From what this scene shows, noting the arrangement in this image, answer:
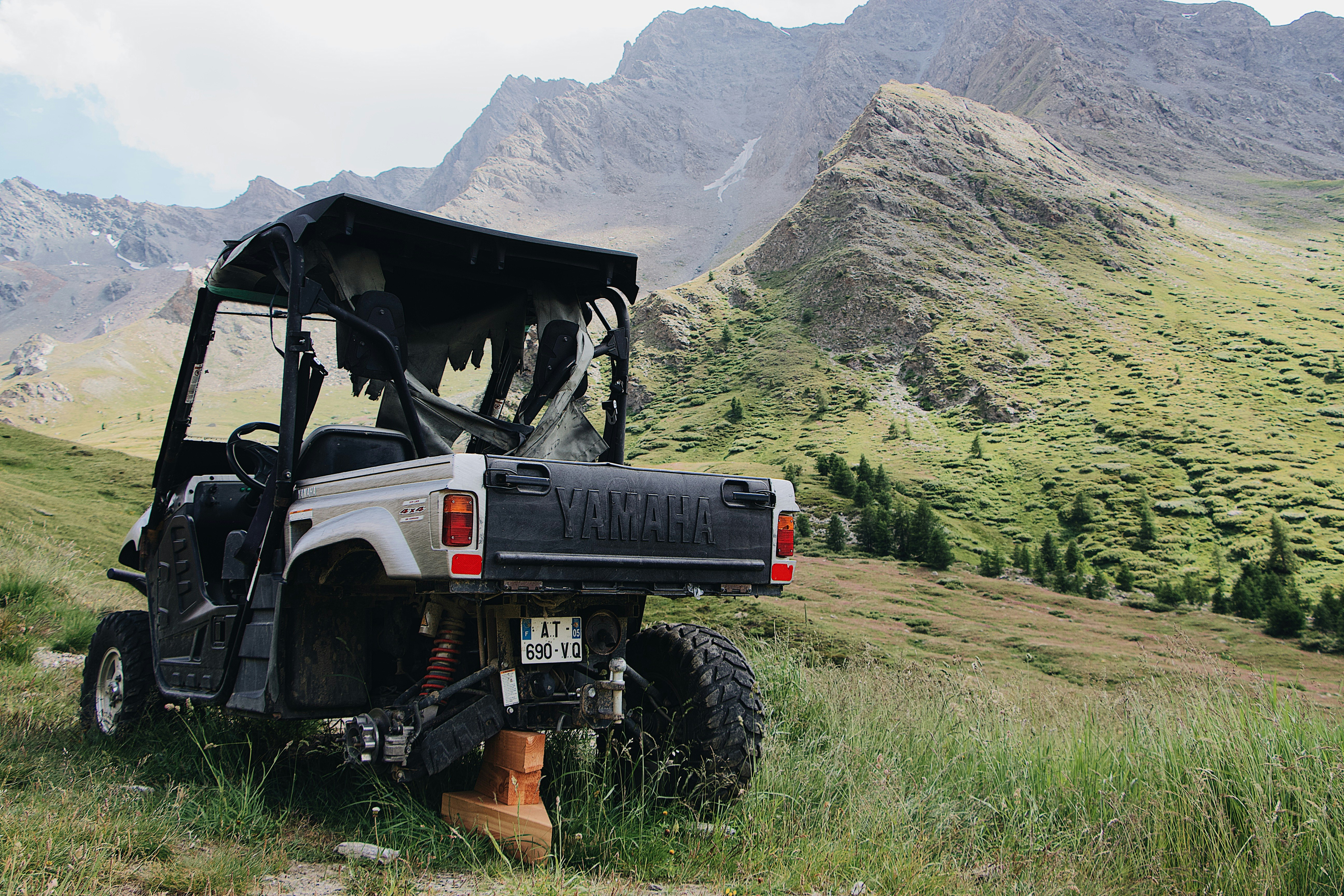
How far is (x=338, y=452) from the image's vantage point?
4812 millimetres

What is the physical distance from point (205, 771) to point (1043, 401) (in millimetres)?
73740

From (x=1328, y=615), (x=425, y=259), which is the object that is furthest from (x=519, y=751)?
(x=1328, y=615)

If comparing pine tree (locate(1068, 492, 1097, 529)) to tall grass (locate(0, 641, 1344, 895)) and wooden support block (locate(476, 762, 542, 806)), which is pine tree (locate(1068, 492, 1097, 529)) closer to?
tall grass (locate(0, 641, 1344, 895))

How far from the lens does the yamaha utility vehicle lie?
404cm

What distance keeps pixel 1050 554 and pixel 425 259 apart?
48.7 meters

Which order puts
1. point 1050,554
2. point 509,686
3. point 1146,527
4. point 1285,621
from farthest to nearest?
1. point 1146,527
2. point 1050,554
3. point 1285,621
4. point 509,686

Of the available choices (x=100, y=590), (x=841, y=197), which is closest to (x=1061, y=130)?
(x=841, y=197)

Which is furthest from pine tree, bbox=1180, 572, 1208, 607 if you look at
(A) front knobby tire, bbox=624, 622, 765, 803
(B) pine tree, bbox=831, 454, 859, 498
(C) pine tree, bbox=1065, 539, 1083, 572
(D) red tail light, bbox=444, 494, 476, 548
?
(D) red tail light, bbox=444, 494, 476, 548

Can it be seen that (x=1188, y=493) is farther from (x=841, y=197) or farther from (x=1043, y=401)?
(x=841, y=197)

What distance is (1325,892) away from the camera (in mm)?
4109

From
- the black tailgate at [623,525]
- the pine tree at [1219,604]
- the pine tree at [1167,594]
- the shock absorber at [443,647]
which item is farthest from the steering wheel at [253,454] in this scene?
the pine tree at [1219,604]

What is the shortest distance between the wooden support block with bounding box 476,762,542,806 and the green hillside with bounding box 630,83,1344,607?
48.1m

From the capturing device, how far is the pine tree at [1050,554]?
4744cm

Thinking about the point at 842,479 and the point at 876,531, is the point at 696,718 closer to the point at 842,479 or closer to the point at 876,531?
the point at 876,531
